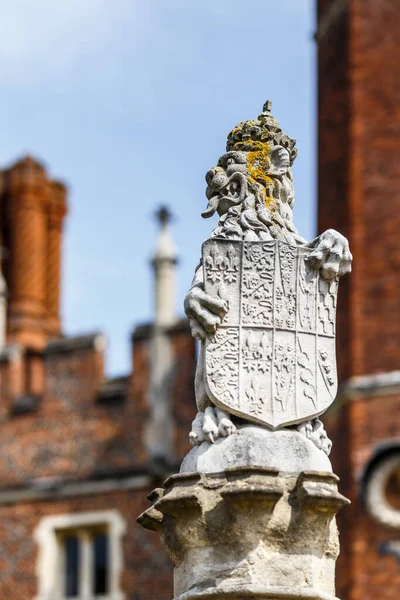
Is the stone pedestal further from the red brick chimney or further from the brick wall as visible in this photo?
the red brick chimney

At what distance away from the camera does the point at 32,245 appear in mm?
22578

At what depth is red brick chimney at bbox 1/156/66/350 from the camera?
22.2 meters

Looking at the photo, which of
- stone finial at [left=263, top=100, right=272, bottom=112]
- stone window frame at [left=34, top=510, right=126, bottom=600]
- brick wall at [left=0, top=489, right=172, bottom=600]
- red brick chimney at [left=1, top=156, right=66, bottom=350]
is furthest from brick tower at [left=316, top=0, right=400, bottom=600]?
stone finial at [left=263, top=100, right=272, bottom=112]

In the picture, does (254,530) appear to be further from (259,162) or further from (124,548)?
(124,548)

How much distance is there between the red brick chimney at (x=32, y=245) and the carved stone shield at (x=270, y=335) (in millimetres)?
16378

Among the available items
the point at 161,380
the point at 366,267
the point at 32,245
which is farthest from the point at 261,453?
the point at 32,245

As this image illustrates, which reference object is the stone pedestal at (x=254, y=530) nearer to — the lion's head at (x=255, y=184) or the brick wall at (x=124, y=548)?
the lion's head at (x=255, y=184)

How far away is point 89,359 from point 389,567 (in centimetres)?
549

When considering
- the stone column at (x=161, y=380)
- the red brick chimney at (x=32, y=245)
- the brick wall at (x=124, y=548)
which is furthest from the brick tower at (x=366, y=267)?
the red brick chimney at (x=32, y=245)

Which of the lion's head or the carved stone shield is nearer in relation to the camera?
the carved stone shield

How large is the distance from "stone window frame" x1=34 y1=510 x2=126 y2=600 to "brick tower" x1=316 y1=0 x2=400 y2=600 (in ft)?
12.6

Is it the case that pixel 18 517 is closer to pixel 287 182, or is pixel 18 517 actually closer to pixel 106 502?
pixel 106 502

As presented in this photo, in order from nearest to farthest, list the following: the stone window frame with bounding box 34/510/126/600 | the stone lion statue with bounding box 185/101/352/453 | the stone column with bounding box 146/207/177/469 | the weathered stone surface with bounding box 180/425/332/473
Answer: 1. the weathered stone surface with bounding box 180/425/332/473
2. the stone lion statue with bounding box 185/101/352/453
3. the stone window frame with bounding box 34/510/126/600
4. the stone column with bounding box 146/207/177/469

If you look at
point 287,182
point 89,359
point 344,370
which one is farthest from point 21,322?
point 287,182
